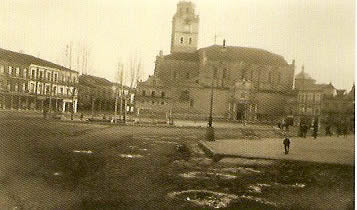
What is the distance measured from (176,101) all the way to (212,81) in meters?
0.24

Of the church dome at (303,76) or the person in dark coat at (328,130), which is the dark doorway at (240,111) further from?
the person in dark coat at (328,130)

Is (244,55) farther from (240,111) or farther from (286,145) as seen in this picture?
(286,145)

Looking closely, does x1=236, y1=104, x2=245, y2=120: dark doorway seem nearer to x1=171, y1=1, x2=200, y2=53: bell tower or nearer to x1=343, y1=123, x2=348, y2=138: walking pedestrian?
x1=171, y1=1, x2=200, y2=53: bell tower

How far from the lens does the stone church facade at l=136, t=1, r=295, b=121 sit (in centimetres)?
231

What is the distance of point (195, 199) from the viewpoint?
2154 mm

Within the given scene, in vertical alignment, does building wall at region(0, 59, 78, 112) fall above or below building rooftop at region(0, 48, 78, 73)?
below

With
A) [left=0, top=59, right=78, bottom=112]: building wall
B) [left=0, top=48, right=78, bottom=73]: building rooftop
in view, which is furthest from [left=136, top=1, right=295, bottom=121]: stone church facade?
[left=0, top=48, right=78, bottom=73]: building rooftop

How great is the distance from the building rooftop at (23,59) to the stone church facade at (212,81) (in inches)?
22.9

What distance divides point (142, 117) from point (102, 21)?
63 cm

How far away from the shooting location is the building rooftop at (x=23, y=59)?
8.04ft

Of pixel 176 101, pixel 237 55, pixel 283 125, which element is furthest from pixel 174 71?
pixel 283 125

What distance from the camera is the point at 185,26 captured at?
2.37 meters

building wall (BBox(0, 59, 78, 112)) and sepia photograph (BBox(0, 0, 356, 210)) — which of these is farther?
building wall (BBox(0, 59, 78, 112))

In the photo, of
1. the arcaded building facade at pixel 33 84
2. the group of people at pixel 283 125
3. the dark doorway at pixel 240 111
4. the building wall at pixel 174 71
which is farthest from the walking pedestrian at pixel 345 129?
the arcaded building facade at pixel 33 84
